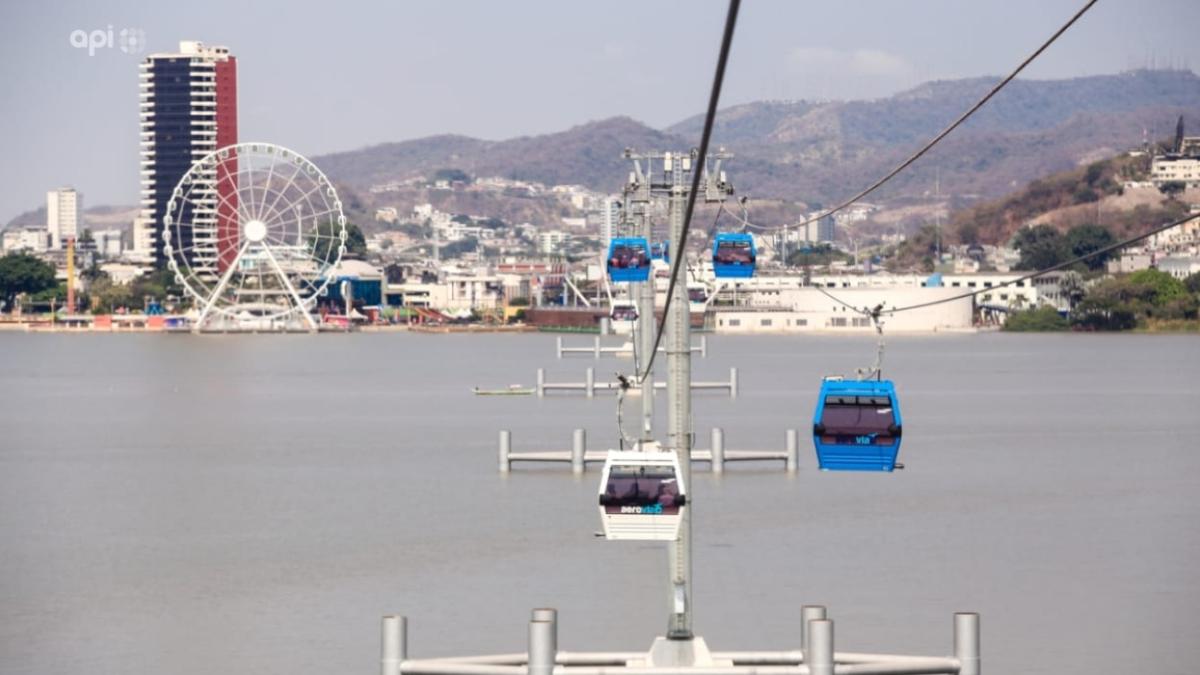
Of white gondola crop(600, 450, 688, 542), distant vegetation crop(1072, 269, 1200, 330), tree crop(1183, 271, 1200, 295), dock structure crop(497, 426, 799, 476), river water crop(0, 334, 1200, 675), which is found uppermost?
tree crop(1183, 271, 1200, 295)

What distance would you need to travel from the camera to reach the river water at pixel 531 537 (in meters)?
28.4

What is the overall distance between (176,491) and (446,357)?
89060mm

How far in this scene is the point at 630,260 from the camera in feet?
131

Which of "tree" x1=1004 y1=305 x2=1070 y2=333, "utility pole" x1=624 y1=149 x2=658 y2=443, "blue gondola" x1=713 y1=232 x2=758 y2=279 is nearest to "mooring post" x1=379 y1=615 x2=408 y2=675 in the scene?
"utility pole" x1=624 y1=149 x2=658 y2=443

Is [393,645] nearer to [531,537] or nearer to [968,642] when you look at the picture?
[968,642]

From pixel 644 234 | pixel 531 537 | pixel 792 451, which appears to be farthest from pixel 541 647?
pixel 792 451

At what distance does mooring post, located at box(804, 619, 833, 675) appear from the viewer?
67.9ft

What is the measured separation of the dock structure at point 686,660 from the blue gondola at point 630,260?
1774 centimetres

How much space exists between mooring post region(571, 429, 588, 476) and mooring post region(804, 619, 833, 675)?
2424 centimetres

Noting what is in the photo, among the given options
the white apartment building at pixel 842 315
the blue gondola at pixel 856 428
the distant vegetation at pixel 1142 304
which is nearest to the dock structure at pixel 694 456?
the blue gondola at pixel 856 428

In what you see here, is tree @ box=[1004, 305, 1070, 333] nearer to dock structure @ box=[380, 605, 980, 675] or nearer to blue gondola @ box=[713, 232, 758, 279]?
blue gondola @ box=[713, 232, 758, 279]

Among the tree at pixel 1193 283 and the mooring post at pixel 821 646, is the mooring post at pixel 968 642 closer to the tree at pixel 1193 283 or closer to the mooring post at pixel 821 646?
the mooring post at pixel 821 646

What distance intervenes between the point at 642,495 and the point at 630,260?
61.5ft

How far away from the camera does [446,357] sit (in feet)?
455
